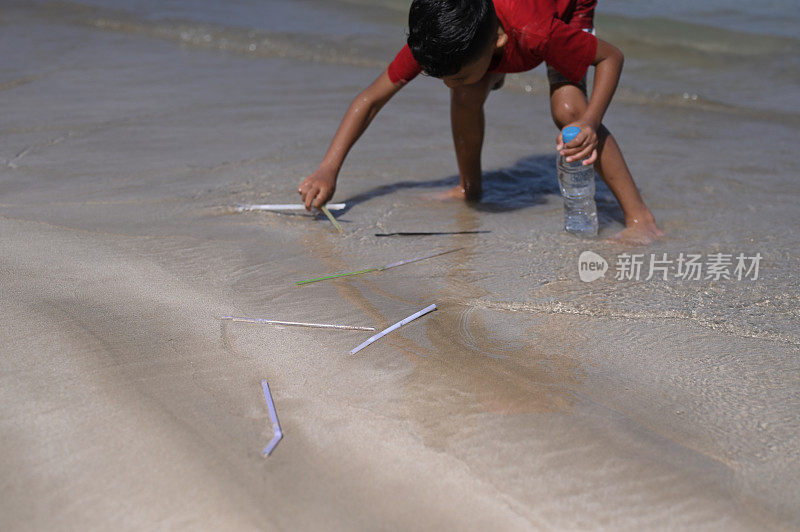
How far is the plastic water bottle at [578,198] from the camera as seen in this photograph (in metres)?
3.10

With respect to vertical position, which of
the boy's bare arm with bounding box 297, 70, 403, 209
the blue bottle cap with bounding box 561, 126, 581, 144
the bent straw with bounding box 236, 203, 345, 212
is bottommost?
the bent straw with bounding box 236, 203, 345, 212

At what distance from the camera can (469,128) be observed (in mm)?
3424

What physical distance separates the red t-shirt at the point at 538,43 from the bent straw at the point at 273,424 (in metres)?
1.52

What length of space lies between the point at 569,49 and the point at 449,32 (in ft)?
1.76

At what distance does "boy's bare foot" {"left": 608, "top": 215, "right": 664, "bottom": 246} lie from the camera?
297cm

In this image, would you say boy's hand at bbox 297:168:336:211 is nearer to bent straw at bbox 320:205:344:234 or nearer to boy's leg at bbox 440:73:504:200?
bent straw at bbox 320:205:344:234

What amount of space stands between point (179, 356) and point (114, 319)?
302 millimetres

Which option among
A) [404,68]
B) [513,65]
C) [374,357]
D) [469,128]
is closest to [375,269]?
[374,357]

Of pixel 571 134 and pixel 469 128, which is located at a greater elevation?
pixel 571 134

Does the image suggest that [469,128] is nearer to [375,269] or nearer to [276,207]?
[276,207]

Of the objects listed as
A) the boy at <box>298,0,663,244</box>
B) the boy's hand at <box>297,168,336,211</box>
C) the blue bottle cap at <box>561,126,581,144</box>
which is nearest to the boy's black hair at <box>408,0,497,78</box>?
the boy at <box>298,0,663,244</box>

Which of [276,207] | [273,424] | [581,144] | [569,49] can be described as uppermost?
[569,49]

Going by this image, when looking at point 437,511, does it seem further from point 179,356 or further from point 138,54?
point 138,54

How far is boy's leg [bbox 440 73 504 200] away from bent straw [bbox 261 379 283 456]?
1.92m
